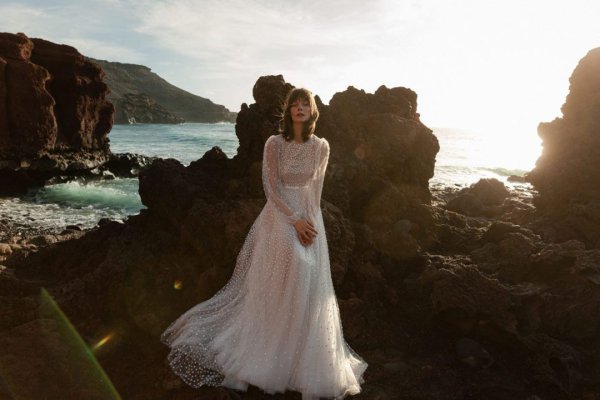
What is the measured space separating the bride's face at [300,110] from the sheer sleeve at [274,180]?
32 cm

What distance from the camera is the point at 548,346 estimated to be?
4980 mm

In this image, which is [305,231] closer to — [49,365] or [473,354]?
[473,354]

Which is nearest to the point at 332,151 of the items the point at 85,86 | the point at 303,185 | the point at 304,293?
the point at 303,185

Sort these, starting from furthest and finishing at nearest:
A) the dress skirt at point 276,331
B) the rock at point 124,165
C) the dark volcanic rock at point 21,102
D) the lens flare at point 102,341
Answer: the rock at point 124,165
the dark volcanic rock at point 21,102
the lens flare at point 102,341
the dress skirt at point 276,331

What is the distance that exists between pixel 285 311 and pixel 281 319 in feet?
0.29

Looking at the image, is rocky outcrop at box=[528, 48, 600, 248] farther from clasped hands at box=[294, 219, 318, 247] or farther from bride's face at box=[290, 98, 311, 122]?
bride's face at box=[290, 98, 311, 122]

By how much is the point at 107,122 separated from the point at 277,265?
31.6 meters

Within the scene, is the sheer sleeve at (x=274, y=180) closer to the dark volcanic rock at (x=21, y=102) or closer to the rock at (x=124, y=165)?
the dark volcanic rock at (x=21, y=102)

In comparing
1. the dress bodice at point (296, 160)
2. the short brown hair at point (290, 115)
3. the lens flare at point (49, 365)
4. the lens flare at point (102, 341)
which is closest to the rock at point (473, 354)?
the dress bodice at point (296, 160)

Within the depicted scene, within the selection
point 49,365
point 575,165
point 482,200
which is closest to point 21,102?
point 49,365

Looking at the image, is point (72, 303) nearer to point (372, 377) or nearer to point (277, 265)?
point (277, 265)

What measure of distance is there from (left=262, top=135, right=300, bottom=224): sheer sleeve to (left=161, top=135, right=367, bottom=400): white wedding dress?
0.01m

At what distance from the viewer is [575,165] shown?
10.9m

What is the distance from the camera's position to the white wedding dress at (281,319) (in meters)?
→ 3.99
